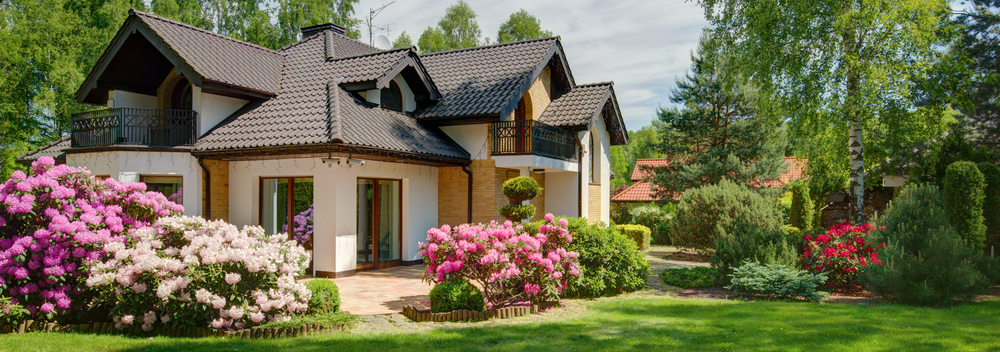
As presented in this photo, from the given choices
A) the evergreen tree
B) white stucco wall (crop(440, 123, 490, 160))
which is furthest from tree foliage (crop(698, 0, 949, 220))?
the evergreen tree

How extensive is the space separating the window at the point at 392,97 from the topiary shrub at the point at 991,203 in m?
13.4

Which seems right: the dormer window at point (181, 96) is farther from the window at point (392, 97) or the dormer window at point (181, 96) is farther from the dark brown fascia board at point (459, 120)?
the dark brown fascia board at point (459, 120)

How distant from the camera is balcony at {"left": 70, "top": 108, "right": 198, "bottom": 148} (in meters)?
12.6

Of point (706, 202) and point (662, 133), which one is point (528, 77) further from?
point (662, 133)

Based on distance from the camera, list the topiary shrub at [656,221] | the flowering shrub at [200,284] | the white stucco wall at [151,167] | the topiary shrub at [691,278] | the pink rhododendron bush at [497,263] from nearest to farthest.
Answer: the flowering shrub at [200,284], the pink rhododendron bush at [497,263], the topiary shrub at [691,278], the white stucco wall at [151,167], the topiary shrub at [656,221]

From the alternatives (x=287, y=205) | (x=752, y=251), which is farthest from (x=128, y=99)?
(x=752, y=251)

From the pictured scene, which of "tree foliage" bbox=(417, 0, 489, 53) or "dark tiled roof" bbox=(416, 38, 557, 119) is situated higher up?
"tree foliage" bbox=(417, 0, 489, 53)

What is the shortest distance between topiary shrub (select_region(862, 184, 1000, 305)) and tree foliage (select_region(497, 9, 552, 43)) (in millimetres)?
26005

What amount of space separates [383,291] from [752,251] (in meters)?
7.04

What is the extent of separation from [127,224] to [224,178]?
544 cm

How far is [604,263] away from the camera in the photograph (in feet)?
33.7

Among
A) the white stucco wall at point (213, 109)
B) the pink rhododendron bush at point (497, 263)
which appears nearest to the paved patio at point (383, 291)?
the pink rhododendron bush at point (497, 263)

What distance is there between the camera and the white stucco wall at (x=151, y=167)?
487 inches

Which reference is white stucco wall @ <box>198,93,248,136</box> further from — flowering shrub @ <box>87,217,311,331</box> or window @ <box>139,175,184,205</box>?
flowering shrub @ <box>87,217,311,331</box>
